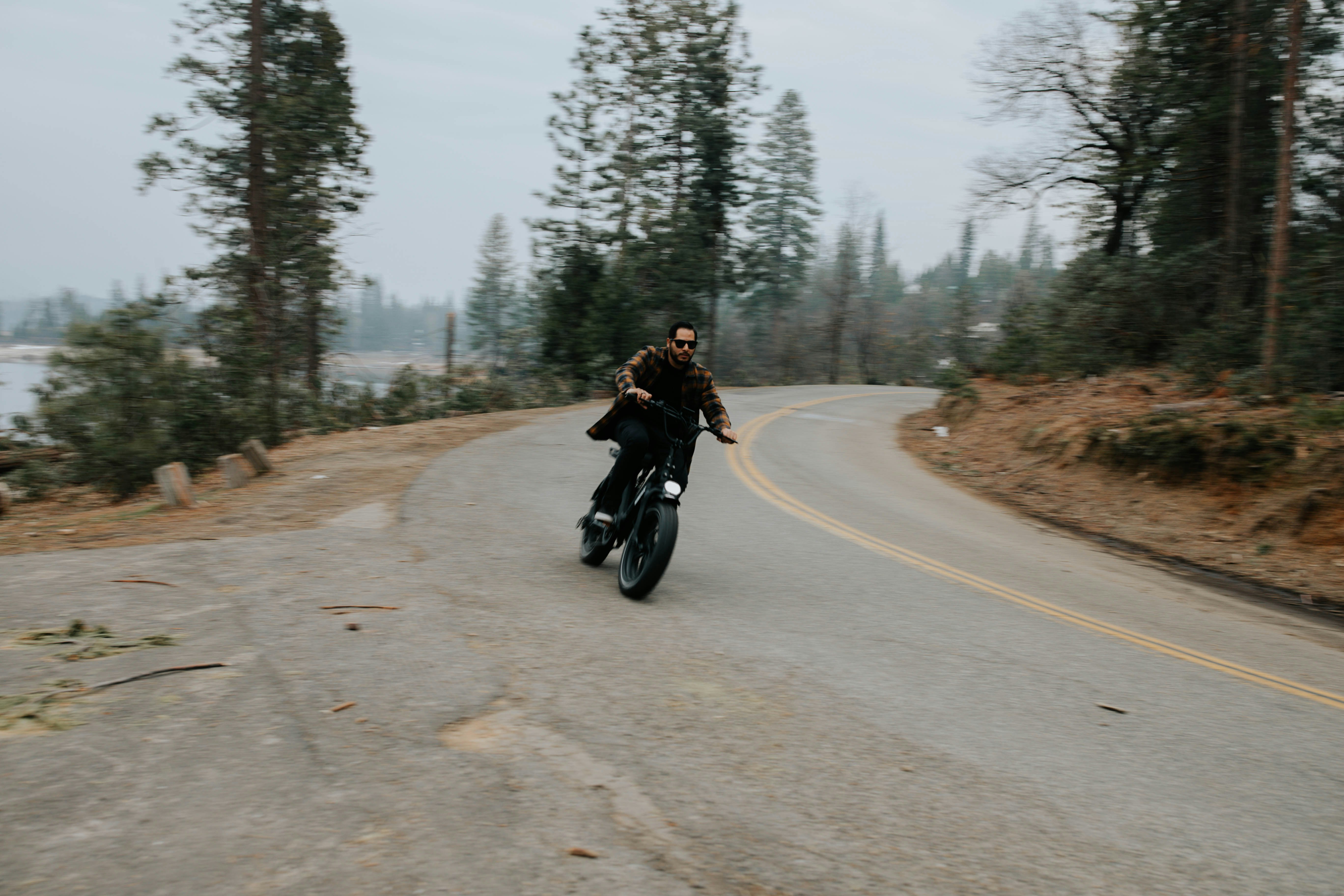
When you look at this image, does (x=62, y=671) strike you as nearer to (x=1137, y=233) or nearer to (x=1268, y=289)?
(x=1268, y=289)

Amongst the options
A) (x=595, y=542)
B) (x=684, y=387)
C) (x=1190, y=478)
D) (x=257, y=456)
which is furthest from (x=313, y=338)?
(x=1190, y=478)

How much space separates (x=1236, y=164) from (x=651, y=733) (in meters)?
20.9

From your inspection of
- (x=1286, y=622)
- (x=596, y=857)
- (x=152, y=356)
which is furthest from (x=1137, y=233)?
(x=596, y=857)

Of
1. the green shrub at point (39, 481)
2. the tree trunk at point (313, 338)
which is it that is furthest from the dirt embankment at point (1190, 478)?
the tree trunk at point (313, 338)

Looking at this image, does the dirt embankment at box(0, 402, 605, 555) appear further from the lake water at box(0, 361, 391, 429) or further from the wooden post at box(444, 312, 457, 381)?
the wooden post at box(444, 312, 457, 381)

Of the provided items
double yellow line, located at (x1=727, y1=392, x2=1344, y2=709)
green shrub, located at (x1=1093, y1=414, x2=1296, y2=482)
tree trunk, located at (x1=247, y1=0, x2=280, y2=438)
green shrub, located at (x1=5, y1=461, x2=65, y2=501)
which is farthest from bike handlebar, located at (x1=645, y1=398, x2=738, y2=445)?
tree trunk, located at (x1=247, y1=0, x2=280, y2=438)

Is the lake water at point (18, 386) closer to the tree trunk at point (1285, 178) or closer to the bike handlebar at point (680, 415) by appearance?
the bike handlebar at point (680, 415)

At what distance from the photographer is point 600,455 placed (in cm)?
1438

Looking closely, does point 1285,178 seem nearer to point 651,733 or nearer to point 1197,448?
point 1197,448

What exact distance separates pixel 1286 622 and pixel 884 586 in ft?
Answer: 11.6

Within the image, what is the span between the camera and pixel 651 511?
6.30 meters

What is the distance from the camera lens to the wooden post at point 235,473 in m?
10.9

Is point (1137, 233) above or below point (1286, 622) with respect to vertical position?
above

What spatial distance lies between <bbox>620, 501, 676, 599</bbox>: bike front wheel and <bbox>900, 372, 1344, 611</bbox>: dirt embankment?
6847 millimetres
